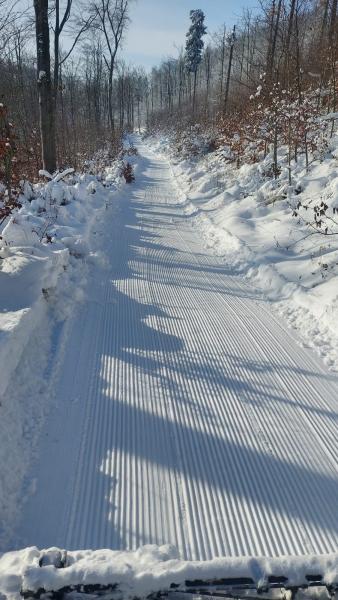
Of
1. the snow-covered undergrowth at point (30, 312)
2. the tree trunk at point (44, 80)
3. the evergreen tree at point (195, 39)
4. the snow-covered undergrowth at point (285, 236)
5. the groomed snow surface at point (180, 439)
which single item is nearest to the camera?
the groomed snow surface at point (180, 439)

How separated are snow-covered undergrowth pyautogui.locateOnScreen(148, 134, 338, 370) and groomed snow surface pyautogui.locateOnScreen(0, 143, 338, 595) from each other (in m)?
0.44

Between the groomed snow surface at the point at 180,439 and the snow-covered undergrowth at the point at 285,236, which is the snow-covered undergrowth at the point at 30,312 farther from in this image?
the snow-covered undergrowth at the point at 285,236

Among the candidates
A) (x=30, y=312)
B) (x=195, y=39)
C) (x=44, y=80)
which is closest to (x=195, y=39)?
(x=195, y=39)

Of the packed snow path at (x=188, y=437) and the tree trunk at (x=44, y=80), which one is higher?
the tree trunk at (x=44, y=80)

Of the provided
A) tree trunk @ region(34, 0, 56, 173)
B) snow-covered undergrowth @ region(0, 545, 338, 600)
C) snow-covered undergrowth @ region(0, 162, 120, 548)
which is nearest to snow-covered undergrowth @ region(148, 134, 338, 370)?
snow-covered undergrowth @ region(0, 545, 338, 600)

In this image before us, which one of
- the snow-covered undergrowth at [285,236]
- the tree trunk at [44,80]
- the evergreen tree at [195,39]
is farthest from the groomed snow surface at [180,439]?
the evergreen tree at [195,39]

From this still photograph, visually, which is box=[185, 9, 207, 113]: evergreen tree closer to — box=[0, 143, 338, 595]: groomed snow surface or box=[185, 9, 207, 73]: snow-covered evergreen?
box=[185, 9, 207, 73]: snow-covered evergreen

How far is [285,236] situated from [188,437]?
535 centimetres

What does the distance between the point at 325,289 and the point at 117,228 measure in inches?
228

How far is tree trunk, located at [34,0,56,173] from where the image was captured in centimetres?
905

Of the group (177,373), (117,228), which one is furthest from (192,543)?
(117,228)

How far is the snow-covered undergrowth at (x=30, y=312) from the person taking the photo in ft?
9.50

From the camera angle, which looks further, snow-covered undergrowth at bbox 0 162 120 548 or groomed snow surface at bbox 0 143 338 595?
snow-covered undergrowth at bbox 0 162 120 548

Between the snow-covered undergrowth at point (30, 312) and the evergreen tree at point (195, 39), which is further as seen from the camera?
the evergreen tree at point (195, 39)
